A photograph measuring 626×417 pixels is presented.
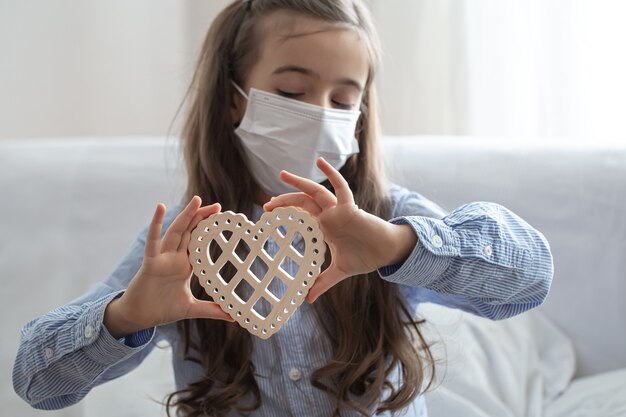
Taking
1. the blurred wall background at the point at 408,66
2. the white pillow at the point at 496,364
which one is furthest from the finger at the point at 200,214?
the blurred wall background at the point at 408,66

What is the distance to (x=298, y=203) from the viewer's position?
2.94ft

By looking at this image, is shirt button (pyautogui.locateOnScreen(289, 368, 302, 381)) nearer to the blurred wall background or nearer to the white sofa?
the white sofa

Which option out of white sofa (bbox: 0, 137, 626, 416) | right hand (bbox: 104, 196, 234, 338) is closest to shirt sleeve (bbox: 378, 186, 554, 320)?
right hand (bbox: 104, 196, 234, 338)

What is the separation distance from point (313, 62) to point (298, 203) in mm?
236

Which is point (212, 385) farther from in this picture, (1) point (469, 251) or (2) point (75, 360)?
(1) point (469, 251)

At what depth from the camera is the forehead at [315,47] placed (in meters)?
1.05

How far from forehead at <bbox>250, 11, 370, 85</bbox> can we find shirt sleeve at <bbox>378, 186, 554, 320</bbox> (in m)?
0.21

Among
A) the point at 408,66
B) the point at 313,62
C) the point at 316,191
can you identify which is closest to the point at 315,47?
the point at 313,62

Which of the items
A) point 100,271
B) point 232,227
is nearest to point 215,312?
point 232,227

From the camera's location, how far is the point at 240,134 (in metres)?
1.14

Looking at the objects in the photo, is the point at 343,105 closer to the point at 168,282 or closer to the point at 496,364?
the point at 168,282

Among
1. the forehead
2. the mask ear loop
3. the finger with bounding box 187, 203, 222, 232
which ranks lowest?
the finger with bounding box 187, 203, 222, 232

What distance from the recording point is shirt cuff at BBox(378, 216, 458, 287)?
2.94ft

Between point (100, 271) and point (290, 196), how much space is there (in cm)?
80
